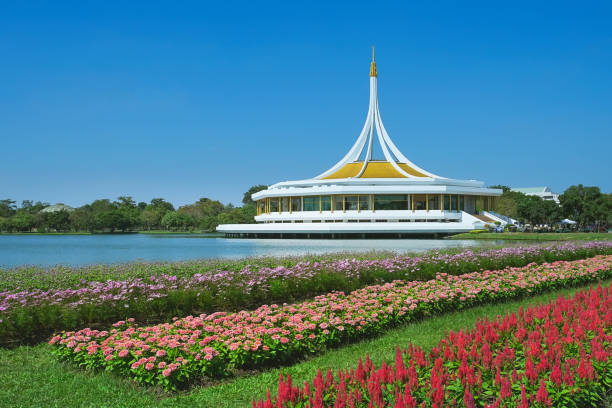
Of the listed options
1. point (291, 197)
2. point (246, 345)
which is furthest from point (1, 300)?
point (291, 197)

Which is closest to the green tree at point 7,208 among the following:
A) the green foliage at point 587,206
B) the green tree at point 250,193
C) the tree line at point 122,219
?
the tree line at point 122,219

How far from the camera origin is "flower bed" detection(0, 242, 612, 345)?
23.7ft

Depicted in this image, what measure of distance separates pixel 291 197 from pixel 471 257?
36156mm

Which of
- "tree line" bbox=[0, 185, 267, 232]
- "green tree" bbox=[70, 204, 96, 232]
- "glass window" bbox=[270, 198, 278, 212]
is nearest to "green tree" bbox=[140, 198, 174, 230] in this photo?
"tree line" bbox=[0, 185, 267, 232]

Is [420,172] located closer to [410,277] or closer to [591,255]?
[591,255]

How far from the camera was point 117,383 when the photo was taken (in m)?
5.12

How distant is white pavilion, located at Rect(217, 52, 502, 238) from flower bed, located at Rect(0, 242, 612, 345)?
28609mm

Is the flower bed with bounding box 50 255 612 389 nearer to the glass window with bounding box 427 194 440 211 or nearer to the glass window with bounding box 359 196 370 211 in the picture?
the glass window with bounding box 359 196 370 211

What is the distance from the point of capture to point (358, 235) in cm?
4181

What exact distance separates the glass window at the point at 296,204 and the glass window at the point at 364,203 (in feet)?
20.3

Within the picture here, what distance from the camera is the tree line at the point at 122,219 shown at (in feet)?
203

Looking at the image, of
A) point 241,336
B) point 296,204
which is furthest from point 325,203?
point 241,336

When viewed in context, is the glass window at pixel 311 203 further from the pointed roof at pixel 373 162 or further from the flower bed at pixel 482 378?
the flower bed at pixel 482 378

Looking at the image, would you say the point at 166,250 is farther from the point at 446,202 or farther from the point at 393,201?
the point at 446,202
